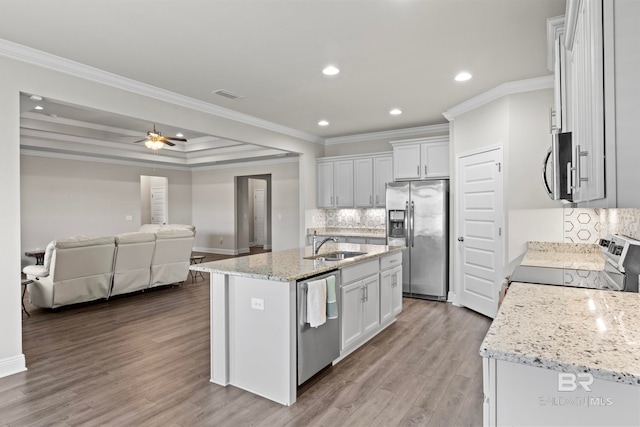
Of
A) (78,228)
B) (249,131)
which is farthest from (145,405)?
(78,228)

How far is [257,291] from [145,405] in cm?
109

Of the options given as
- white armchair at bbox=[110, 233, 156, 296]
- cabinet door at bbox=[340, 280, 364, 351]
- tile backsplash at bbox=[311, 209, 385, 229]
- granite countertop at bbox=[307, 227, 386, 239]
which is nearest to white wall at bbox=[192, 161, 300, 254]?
tile backsplash at bbox=[311, 209, 385, 229]

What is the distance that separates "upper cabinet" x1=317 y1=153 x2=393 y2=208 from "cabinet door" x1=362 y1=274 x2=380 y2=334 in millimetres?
2830

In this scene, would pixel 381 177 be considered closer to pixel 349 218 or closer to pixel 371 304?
pixel 349 218

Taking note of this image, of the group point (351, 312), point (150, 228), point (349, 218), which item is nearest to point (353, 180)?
point (349, 218)

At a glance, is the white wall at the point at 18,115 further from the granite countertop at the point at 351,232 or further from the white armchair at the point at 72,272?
the granite countertop at the point at 351,232

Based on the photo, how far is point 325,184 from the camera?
7004 mm

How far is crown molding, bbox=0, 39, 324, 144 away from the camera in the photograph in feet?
10.2

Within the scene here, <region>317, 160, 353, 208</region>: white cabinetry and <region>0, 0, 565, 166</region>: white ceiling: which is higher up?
<region>0, 0, 565, 166</region>: white ceiling

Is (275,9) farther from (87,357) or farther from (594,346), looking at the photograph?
(87,357)

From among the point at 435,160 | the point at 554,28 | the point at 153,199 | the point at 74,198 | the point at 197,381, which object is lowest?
the point at 197,381

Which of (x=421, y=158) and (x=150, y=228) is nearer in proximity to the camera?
(x=421, y=158)

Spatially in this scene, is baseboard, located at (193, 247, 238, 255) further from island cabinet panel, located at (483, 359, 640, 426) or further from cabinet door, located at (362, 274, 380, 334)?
island cabinet panel, located at (483, 359, 640, 426)

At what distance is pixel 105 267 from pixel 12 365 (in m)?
2.24
